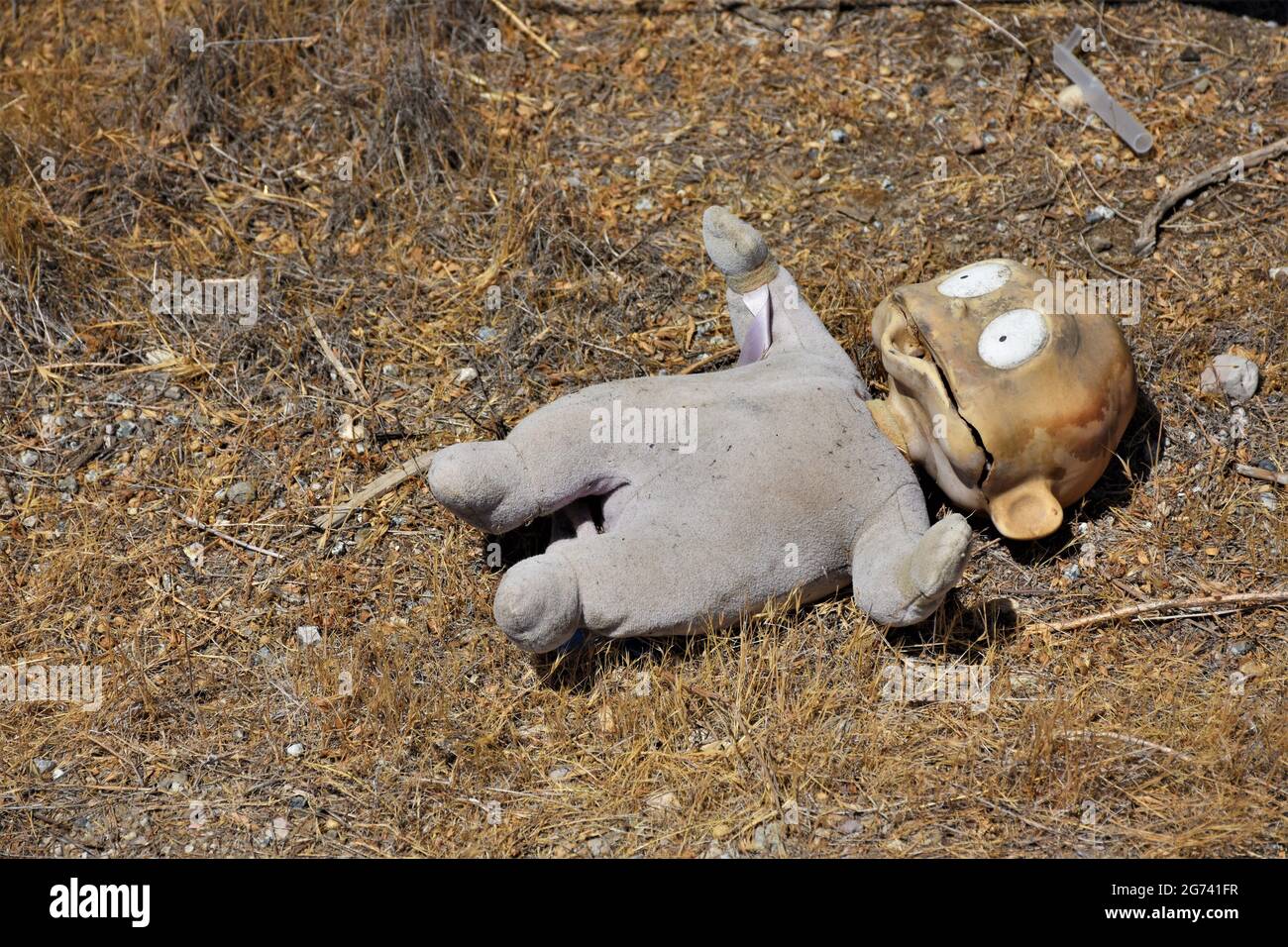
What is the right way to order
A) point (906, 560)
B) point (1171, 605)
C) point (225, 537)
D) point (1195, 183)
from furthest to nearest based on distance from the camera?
point (1195, 183) → point (225, 537) → point (1171, 605) → point (906, 560)

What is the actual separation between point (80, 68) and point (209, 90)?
1.59ft

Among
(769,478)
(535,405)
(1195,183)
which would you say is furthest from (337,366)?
(1195,183)

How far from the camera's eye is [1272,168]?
3.78 m

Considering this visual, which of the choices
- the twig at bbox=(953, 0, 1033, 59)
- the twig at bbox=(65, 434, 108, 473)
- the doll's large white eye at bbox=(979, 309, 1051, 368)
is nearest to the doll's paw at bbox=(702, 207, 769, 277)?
the doll's large white eye at bbox=(979, 309, 1051, 368)

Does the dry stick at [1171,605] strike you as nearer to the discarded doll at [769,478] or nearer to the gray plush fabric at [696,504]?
the discarded doll at [769,478]

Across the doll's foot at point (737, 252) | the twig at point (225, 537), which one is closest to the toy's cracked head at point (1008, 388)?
the doll's foot at point (737, 252)

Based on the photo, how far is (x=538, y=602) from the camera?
2635 millimetres

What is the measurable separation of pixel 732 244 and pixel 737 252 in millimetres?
23

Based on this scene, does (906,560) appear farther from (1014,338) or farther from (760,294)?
(760,294)

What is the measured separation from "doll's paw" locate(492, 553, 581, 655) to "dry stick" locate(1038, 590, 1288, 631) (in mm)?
1157

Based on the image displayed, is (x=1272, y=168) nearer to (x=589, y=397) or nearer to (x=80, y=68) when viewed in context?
(x=589, y=397)

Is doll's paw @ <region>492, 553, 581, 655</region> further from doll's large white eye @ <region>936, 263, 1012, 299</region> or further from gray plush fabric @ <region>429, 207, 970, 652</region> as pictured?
doll's large white eye @ <region>936, 263, 1012, 299</region>

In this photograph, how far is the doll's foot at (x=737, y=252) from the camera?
10.3 feet

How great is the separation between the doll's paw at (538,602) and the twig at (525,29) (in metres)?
2.17
